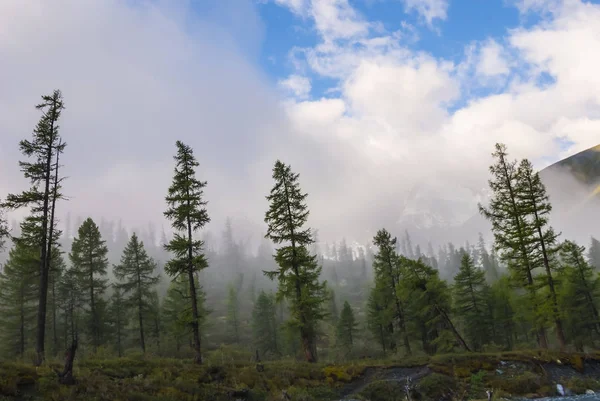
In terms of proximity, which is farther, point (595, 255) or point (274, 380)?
point (595, 255)

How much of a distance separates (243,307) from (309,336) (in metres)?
91.5

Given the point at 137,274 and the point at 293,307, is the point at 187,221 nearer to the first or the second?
the point at 293,307

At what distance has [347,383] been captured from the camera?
20062 mm

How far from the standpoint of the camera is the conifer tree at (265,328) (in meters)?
59.2

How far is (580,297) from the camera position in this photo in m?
38.7

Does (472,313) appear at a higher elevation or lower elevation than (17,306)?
lower

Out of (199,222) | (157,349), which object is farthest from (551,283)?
(157,349)

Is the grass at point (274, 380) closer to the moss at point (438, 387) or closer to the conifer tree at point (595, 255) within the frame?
the moss at point (438, 387)

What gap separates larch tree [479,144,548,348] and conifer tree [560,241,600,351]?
1417 centimetres

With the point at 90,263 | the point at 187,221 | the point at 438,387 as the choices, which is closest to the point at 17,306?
the point at 90,263

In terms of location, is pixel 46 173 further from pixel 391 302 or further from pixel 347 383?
pixel 391 302

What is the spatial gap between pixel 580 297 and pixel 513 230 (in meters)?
20.2

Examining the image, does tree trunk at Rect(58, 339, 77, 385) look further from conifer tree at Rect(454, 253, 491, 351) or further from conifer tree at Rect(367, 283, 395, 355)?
conifer tree at Rect(454, 253, 491, 351)

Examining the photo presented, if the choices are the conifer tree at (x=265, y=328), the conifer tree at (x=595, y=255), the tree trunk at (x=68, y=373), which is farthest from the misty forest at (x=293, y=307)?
the conifer tree at (x=595, y=255)
